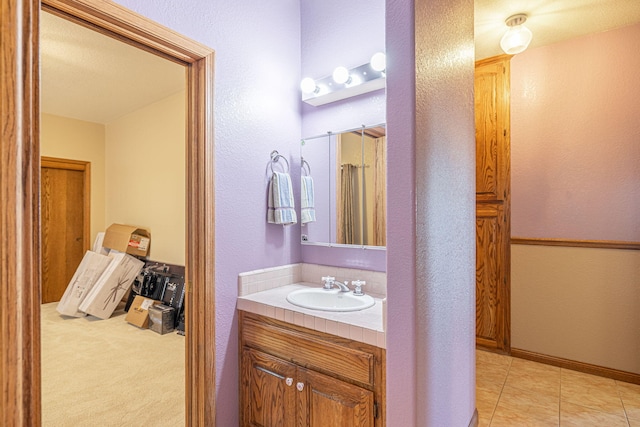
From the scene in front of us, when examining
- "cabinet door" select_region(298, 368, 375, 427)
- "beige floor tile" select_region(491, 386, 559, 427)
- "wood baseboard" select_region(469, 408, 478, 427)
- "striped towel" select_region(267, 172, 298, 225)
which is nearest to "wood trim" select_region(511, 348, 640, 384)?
"beige floor tile" select_region(491, 386, 559, 427)

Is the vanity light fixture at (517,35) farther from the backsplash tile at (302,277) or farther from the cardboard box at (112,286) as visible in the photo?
the cardboard box at (112,286)

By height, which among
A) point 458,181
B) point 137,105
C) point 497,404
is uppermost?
point 137,105

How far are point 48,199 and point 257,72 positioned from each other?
4332 millimetres

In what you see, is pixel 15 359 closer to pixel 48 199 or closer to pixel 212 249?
pixel 212 249

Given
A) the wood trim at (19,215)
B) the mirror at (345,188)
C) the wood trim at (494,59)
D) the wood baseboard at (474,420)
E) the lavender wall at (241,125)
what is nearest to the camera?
the wood trim at (19,215)

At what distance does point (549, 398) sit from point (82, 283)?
487 cm

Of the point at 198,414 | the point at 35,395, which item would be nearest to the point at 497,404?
the point at 198,414

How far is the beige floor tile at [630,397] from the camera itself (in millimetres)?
2078

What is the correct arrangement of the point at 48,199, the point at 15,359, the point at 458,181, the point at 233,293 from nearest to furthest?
the point at 15,359, the point at 458,181, the point at 233,293, the point at 48,199

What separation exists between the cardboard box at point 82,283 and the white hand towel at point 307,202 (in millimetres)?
3256

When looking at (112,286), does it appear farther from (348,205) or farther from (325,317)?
(325,317)

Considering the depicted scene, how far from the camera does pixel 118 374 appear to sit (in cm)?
262

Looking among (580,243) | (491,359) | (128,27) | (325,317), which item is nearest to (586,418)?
(491,359)

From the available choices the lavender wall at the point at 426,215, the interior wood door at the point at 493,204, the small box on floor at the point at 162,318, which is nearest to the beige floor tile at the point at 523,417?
the lavender wall at the point at 426,215
